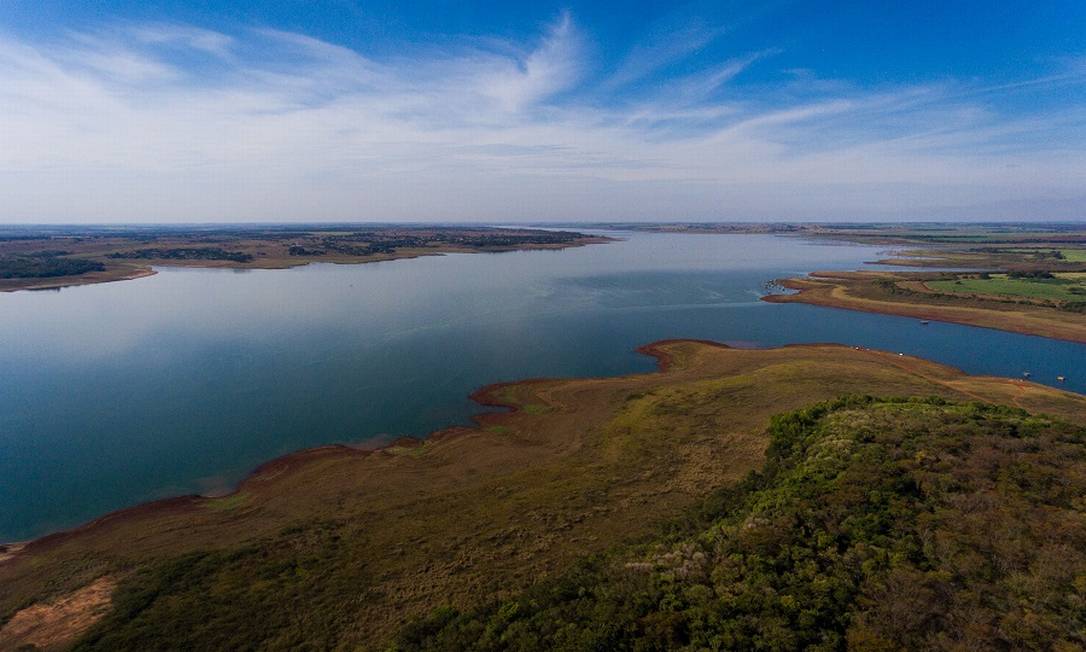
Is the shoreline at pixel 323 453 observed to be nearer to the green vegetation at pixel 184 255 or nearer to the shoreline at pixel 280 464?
the shoreline at pixel 280 464

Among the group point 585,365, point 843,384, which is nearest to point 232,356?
point 585,365

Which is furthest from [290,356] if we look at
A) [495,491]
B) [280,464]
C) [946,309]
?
[946,309]

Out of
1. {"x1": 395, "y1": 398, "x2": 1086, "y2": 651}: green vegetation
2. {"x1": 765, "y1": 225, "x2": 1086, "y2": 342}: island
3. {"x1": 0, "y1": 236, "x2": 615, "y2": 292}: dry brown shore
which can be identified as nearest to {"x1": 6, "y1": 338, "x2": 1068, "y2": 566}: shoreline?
{"x1": 395, "y1": 398, "x2": 1086, "y2": 651}: green vegetation

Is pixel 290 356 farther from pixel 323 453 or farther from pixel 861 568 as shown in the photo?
pixel 861 568

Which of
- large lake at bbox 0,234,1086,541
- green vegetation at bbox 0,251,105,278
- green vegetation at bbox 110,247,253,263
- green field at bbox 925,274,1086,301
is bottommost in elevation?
large lake at bbox 0,234,1086,541

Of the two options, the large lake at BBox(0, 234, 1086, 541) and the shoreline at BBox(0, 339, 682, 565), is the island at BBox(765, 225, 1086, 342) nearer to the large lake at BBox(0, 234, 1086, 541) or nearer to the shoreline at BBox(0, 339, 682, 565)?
the large lake at BBox(0, 234, 1086, 541)

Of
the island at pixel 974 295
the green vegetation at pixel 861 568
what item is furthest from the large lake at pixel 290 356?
the green vegetation at pixel 861 568

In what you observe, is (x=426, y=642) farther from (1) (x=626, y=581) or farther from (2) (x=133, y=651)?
(2) (x=133, y=651)
